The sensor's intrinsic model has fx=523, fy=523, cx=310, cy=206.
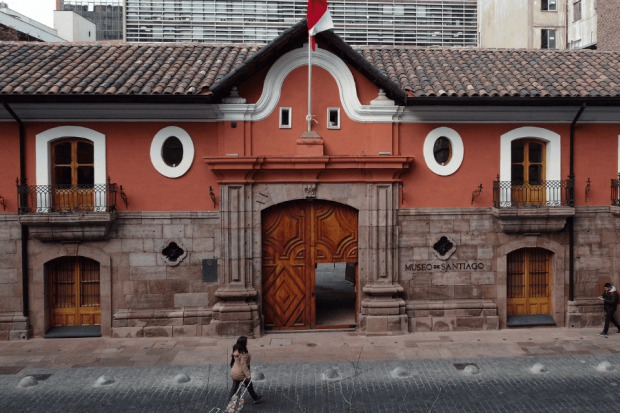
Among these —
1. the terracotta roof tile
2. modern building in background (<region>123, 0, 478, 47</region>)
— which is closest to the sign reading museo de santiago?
the terracotta roof tile

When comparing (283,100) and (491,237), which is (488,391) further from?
(283,100)

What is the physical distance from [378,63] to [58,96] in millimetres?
9179

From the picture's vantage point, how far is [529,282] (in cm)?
1548

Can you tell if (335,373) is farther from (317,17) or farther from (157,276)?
(317,17)

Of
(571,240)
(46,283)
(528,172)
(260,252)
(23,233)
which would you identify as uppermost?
(528,172)

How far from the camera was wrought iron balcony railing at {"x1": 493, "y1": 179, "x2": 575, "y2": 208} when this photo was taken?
15.0 m

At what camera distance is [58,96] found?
13391 millimetres

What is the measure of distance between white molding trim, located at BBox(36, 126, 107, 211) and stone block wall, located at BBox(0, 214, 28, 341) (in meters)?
1.15

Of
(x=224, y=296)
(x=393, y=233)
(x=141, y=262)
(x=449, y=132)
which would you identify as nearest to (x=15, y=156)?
(x=141, y=262)

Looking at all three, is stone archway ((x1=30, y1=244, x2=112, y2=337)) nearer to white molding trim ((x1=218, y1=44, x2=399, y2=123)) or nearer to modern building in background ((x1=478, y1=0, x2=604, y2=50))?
white molding trim ((x1=218, y1=44, x2=399, y2=123))

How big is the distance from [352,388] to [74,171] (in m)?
9.47

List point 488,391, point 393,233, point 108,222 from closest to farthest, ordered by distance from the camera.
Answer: point 488,391, point 108,222, point 393,233

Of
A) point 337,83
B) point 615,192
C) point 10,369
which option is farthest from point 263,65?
point 615,192

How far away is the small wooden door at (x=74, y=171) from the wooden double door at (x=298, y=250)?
195 inches
